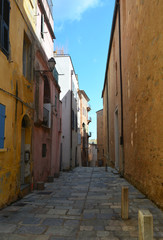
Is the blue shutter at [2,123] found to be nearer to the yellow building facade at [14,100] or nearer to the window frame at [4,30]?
the yellow building facade at [14,100]

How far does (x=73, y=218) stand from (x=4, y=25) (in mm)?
4742

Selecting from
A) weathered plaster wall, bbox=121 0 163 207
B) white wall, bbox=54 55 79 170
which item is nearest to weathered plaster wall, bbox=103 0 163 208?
weathered plaster wall, bbox=121 0 163 207

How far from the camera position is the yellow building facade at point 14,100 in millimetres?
5508

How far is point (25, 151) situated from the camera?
25.5 ft

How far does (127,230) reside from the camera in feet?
13.3

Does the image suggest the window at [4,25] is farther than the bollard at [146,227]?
Yes

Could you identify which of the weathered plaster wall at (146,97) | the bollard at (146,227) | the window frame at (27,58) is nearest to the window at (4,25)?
the window frame at (27,58)

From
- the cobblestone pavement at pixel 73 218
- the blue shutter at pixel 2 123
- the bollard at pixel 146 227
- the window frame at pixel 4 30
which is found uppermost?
the window frame at pixel 4 30

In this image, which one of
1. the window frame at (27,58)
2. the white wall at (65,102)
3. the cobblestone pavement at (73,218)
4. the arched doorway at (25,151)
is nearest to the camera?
the cobblestone pavement at (73,218)

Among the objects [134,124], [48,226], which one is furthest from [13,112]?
[134,124]

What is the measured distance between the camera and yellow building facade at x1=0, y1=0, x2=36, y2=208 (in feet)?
18.1

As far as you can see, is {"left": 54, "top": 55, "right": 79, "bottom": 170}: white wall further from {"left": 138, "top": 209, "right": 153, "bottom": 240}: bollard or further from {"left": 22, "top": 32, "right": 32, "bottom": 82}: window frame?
{"left": 138, "top": 209, "right": 153, "bottom": 240}: bollard

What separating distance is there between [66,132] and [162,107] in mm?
13522

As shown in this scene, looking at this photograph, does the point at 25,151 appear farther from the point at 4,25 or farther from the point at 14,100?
the point at 4,25
